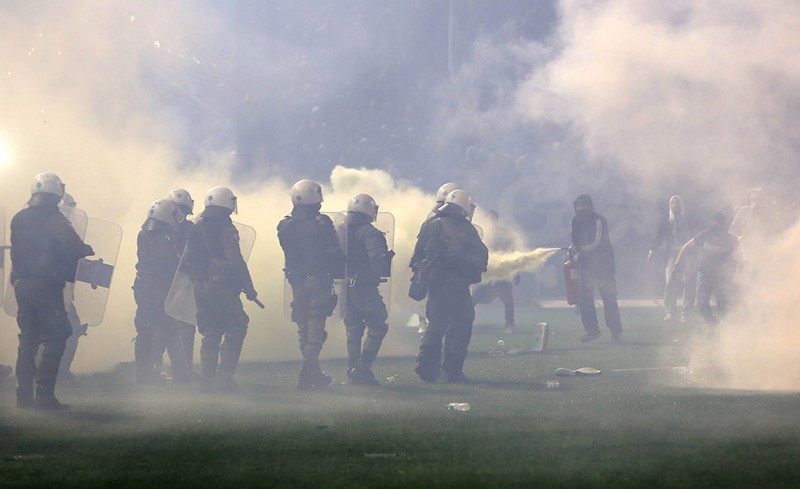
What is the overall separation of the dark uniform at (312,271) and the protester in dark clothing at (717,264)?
5.81m

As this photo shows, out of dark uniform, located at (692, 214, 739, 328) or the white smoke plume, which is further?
dark uniform, located at (692, 214, 739, 328)

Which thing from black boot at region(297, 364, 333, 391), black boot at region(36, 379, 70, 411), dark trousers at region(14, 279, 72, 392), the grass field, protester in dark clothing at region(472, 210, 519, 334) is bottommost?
the grass field

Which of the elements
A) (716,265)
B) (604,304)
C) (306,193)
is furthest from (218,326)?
(716,265)

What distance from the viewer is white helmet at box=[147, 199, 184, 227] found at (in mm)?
13016

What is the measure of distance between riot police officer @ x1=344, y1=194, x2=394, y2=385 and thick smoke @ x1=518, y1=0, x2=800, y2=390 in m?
3.59

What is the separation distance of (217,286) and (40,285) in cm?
196

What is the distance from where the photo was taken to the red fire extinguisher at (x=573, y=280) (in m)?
17.1

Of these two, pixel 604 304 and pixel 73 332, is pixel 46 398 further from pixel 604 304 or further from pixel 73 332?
pixel 604 304

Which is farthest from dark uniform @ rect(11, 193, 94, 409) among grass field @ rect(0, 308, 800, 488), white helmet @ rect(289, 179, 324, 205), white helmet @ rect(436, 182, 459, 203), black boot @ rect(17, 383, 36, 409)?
white helmet @ rect(436, 182, 459, 203)

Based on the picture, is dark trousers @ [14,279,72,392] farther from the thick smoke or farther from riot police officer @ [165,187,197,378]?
the thick smoke

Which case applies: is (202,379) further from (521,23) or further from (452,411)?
(521,23)

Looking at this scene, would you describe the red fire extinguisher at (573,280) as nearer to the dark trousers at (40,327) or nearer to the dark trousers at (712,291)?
the dark trousers at (712,291)

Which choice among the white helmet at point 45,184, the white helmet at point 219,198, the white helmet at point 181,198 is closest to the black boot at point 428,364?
the white helmet at point 219,198

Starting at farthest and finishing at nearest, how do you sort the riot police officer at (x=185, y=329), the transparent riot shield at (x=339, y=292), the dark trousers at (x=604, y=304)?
the dark trousers at (x=604, y=304) → the riot police officer at (x=185, y=329) → the transparent riot shield at (x=339, y=292)
